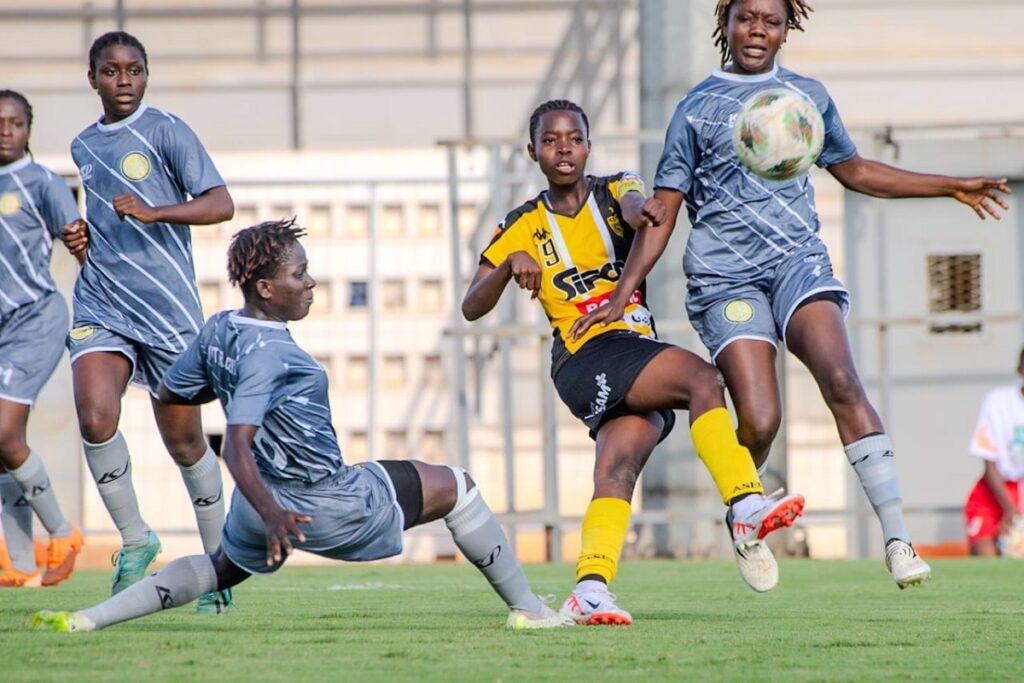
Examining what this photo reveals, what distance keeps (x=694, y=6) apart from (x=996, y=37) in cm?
458

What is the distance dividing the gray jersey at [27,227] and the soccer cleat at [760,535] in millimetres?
3623

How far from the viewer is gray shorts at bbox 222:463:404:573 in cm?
521

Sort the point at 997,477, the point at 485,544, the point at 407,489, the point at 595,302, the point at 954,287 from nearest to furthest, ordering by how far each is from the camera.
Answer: the point at 407,489 < the point at 485,544 < the point at 595,302 < the point at 997,477 < the point at 954,287

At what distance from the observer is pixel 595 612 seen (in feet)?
19.1

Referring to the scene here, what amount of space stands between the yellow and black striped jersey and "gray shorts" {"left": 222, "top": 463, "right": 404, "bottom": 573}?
1.10 m

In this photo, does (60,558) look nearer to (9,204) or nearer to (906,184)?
(9,204)

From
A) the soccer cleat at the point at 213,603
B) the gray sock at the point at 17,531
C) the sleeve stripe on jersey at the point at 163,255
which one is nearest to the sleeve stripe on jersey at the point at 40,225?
the gray sock at the point at 17,531

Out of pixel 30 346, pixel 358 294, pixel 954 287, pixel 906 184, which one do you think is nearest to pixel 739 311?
pixel 906 184

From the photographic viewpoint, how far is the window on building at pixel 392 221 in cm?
1390

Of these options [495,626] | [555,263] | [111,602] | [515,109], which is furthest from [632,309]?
[515,109]

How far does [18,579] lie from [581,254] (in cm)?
393

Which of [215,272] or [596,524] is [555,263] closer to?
[596,524]

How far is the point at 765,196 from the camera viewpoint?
20.9ft

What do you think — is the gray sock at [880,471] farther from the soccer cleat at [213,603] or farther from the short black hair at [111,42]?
the short black hair at [111,42]
